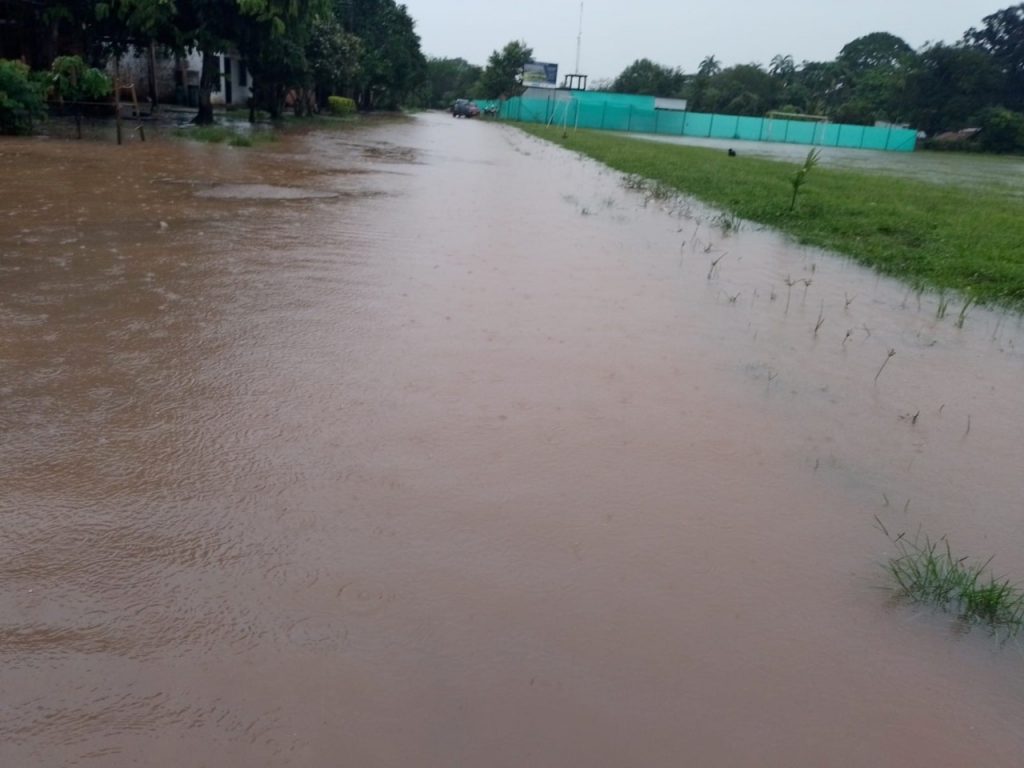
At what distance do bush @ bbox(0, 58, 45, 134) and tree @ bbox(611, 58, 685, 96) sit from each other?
73.3 metres

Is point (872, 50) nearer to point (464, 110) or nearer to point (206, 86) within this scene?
point (464, 110)

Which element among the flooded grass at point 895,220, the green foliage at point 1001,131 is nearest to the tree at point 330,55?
the flooded grass at point 895,220

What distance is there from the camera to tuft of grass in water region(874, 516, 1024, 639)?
261cm

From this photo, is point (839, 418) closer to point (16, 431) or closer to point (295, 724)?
point (295, 724)

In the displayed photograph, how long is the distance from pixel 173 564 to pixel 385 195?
9310mm

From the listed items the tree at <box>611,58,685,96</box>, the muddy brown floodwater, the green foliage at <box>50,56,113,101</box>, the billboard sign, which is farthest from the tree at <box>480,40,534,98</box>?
the muddy brown floodwater

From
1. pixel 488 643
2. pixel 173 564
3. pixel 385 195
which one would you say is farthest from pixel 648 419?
pixel 385 195

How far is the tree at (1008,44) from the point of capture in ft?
191

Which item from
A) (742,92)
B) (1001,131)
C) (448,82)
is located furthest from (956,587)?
(448,82)

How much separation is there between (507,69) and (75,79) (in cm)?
5891

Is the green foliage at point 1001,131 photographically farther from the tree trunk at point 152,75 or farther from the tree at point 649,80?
the tree trunk at point 152,75

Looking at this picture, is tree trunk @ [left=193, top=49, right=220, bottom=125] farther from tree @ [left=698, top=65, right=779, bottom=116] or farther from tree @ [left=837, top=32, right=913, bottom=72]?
tree @ [left=837, top=32, right=913, bottom=72]

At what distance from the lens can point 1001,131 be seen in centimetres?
4897

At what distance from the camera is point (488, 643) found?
236 centimetres
